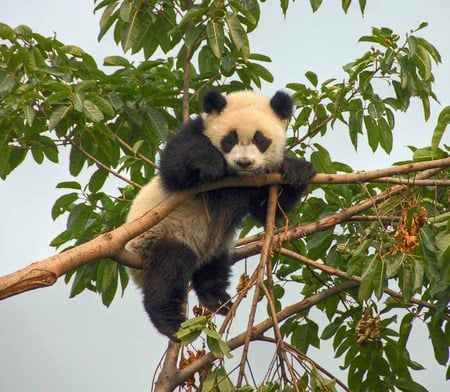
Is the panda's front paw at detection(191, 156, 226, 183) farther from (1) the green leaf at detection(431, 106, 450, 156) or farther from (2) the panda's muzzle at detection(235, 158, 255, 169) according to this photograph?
(1) the green leaf at detection(431, 106, 450, 156)

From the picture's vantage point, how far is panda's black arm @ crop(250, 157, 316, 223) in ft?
19.4

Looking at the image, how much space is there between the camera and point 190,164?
19.2 feet

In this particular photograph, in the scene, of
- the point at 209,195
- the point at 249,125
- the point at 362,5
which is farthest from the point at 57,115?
the point at 362,5

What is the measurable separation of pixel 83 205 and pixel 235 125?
1362 millimetres

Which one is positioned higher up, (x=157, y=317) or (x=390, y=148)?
(x=390, y=148)

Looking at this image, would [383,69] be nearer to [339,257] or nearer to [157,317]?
[339,257]

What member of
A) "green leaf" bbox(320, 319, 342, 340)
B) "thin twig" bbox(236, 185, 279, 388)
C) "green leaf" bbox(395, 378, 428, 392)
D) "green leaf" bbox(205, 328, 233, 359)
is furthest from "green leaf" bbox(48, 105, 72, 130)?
"green leaf" bbox(395, 378, 428, 392)

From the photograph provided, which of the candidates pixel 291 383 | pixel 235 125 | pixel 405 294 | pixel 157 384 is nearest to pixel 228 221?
pixel 235 125

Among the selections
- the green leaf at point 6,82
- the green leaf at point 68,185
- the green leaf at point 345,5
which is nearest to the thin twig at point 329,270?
the green leaf at point 68,185

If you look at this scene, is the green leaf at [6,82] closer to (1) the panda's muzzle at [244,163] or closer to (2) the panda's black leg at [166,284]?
(2) the panda's black leg at [166,284]

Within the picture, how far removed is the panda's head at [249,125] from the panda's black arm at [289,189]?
0.20 meters

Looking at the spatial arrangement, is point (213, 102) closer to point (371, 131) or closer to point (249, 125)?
point (249, 125)

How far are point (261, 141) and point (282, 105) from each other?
43cm

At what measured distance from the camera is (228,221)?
648cm
